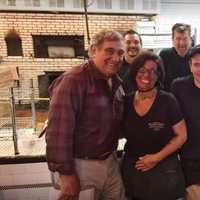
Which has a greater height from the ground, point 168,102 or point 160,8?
point 160,8

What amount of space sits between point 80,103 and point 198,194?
0.73 metres

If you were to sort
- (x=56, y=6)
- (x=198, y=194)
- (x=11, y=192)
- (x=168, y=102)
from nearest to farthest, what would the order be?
(x=168, y=102), (x=198, y=194), (x=11, y=192), (x=56, y=6)

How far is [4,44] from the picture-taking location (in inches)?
229

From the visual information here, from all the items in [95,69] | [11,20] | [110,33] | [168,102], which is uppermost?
[11,20]

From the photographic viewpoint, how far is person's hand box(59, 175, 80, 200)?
1.27 m

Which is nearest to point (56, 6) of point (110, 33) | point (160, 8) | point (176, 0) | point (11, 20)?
point (11, 20)

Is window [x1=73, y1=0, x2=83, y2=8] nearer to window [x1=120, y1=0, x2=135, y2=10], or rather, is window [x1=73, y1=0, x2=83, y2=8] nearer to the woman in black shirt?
window [x1=120, y1=0, x2=135, y2=10]

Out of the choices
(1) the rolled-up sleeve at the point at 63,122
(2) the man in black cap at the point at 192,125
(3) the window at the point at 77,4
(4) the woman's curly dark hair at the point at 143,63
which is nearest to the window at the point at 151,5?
(3) the window at the point at 77,4

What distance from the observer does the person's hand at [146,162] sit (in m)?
1.35

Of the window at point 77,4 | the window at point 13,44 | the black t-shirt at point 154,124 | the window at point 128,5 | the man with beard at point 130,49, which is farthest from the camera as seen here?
the window at point 13,44

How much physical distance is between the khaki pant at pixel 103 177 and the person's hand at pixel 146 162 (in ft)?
0.40

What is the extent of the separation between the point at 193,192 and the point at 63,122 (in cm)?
73

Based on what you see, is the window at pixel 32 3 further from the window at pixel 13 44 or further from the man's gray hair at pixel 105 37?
the man's gray hair at pixel 105 37

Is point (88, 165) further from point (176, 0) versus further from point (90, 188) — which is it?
point (176, 0)
